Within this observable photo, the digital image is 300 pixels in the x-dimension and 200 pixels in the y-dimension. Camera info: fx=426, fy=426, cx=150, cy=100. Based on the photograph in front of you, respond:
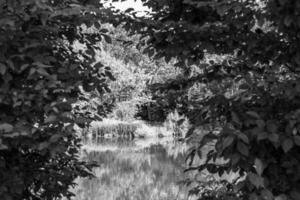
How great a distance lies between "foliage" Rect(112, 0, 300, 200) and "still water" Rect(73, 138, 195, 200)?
82.2 inches

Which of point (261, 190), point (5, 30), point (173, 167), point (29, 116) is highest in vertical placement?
point (5, 30)

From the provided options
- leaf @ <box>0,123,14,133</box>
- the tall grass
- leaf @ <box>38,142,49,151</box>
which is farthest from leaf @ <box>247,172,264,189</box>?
the tall grass

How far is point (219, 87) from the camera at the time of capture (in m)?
2.24

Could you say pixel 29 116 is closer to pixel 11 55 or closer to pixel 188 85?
pixel 11 55

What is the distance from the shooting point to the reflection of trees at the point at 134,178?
7949 mm

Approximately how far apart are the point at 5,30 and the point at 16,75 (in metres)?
0.24

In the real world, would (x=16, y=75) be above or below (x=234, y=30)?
below

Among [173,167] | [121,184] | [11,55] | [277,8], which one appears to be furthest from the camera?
[173,167]

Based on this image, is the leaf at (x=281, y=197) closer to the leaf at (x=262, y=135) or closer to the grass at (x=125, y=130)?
the leaf at (x=262, y=135)

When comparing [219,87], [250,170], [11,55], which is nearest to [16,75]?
[11,55]

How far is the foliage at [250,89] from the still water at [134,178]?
6.85 feet

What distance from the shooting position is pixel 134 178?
10.5 meters

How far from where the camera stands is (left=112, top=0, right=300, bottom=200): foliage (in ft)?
5.80

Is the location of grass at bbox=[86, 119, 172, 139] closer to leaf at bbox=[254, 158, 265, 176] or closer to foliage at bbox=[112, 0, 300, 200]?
foliage at bbox=[112, 0, 300, 200]
